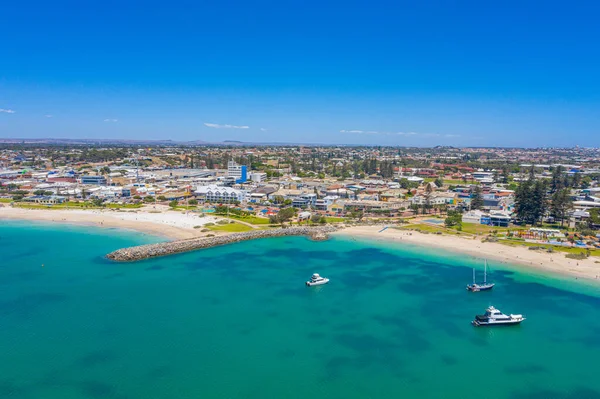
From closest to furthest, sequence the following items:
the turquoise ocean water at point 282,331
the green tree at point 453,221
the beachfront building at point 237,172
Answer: the turquoise ocean water at point 282,331 → the green tree at point 453,221 → the beachfront building at point 237,172

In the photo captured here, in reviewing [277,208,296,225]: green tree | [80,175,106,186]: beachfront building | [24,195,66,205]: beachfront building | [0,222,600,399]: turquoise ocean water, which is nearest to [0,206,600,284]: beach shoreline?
[0,222,600,399]: turquoise ocean water

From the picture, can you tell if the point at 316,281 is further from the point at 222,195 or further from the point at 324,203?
the point at 222,195

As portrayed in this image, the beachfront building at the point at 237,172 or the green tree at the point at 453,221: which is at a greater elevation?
the beachfront building at the point at 237,172

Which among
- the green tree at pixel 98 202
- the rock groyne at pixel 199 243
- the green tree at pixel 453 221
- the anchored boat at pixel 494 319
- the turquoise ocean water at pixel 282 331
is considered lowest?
the turquoise ocean water at pixel 282 331

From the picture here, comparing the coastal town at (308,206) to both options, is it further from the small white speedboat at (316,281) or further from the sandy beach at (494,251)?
the small white speedboat at (316,281)

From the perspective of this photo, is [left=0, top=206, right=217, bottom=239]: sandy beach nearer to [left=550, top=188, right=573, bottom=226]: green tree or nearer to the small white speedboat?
the small white speedboat

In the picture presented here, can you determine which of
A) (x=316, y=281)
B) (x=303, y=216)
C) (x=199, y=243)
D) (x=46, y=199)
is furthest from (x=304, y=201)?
(x=46, y=199)

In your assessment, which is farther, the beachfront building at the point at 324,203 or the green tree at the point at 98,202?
the green tree at the point at 98,202

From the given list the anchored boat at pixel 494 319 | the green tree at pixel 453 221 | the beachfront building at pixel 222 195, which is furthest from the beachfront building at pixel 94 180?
the anchored boat at pixel 494 319
